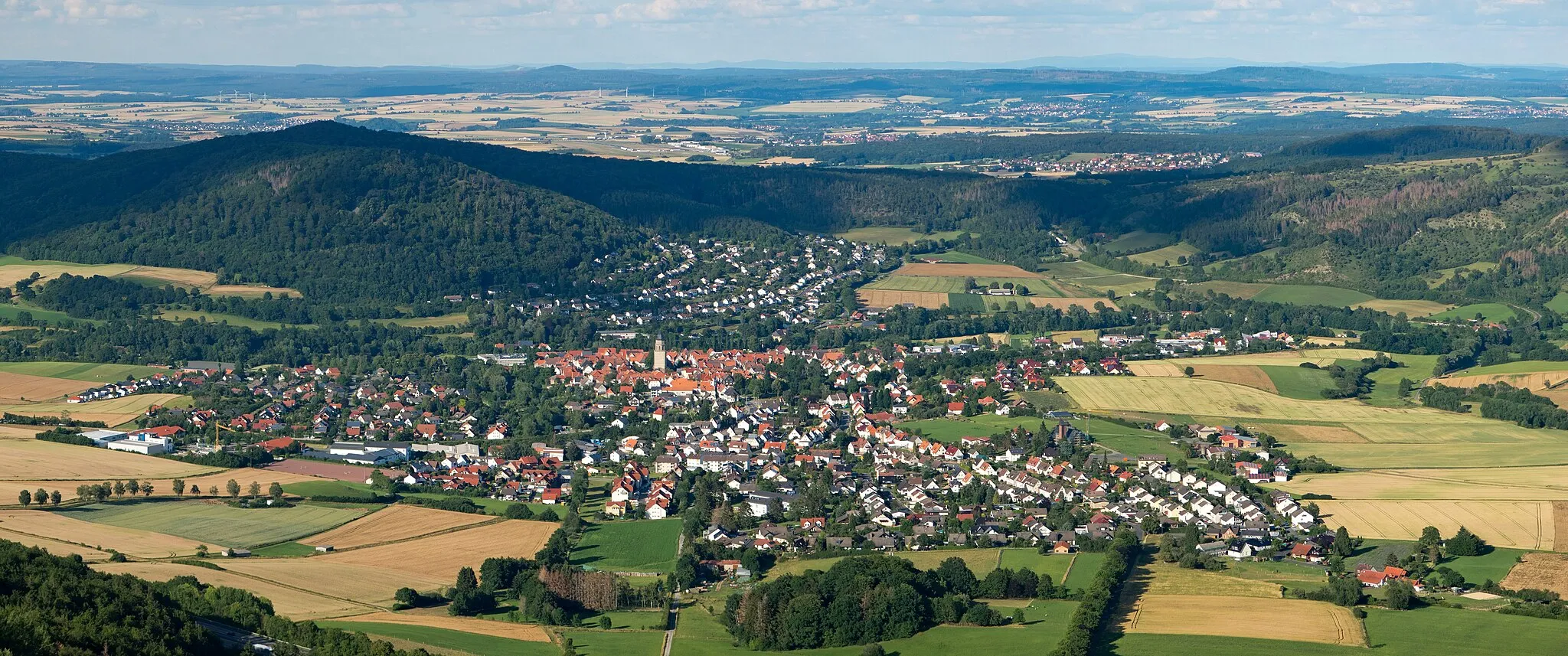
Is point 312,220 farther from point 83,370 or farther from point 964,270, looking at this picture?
point 964,270

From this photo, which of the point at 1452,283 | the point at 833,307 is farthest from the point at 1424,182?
the point at 833,307

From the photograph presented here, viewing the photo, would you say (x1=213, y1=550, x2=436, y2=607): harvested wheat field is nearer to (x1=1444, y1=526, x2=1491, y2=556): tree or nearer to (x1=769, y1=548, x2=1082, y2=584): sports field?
(x1=769, y1=548, x2=1082, y2=584): sports field

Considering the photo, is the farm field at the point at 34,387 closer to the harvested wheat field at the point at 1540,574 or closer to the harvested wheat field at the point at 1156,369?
the harvested wheat field at the point at 1156,369

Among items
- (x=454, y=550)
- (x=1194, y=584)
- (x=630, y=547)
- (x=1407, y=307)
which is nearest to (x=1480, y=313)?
(x=1407, y=307)

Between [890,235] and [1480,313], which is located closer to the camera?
[1480,313]

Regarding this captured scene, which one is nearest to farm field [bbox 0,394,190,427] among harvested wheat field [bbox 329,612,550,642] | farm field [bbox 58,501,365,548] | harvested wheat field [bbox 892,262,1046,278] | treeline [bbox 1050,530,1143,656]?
farm field [bbox 58,501,365,548]

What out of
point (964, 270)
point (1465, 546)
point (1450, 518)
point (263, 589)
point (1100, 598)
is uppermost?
point (263, 589)
